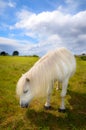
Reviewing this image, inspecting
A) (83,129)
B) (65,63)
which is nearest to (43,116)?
(83,129)

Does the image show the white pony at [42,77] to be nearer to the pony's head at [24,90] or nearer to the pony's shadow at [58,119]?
the pony's head at [24,90]

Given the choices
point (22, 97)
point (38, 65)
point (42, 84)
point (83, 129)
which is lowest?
point (83, 129)

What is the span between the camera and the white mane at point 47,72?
6352 mm

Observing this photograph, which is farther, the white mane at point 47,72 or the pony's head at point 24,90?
the white mane at point 47,72

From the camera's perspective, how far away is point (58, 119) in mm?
6828

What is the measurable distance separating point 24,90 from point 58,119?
1570 millimetres

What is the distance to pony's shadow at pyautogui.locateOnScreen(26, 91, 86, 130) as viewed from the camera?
6.43m

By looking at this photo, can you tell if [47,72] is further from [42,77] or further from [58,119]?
[58,119]

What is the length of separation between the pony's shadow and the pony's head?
780mm

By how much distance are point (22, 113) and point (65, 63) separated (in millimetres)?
2290

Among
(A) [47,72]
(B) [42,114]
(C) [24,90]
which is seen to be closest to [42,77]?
(A) [47,72]

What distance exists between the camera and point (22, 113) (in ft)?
23.7

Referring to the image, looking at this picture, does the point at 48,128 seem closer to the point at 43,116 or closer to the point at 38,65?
the point at 43,116

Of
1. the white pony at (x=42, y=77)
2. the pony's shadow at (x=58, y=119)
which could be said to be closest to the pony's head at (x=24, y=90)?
the white pony at (x=42, y=77)
